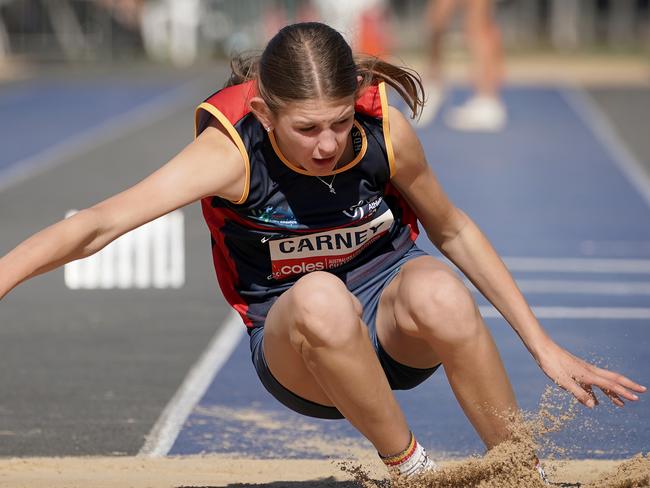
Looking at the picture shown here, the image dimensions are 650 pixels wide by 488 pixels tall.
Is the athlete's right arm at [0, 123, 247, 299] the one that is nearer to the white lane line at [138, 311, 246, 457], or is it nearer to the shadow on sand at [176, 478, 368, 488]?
the shadow on sand at [176, 478, 368, 488]

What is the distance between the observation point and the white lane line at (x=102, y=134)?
471 inches

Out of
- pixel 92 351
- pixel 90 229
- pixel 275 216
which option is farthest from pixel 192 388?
pixel 90 229

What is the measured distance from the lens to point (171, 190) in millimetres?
3457

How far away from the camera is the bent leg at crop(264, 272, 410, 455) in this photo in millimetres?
3430

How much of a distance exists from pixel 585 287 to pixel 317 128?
418 cm

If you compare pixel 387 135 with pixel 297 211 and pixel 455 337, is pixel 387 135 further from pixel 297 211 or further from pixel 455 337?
pixel 455 337

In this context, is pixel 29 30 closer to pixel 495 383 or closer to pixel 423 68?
pixel 423 68

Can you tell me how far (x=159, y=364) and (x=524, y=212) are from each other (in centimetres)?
466

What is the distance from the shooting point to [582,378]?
353 cm

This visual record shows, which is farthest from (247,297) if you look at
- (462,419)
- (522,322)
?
(462,419)

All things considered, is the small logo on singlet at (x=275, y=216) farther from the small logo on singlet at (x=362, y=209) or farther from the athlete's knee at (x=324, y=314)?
the athlete's knee at (x=324, y=314)

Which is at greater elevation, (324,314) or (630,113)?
(324,314)

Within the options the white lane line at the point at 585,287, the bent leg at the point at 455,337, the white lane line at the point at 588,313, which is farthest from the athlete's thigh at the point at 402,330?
the white lane line at the point at 585,287

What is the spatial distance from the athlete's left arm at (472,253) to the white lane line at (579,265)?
12.9 feet
